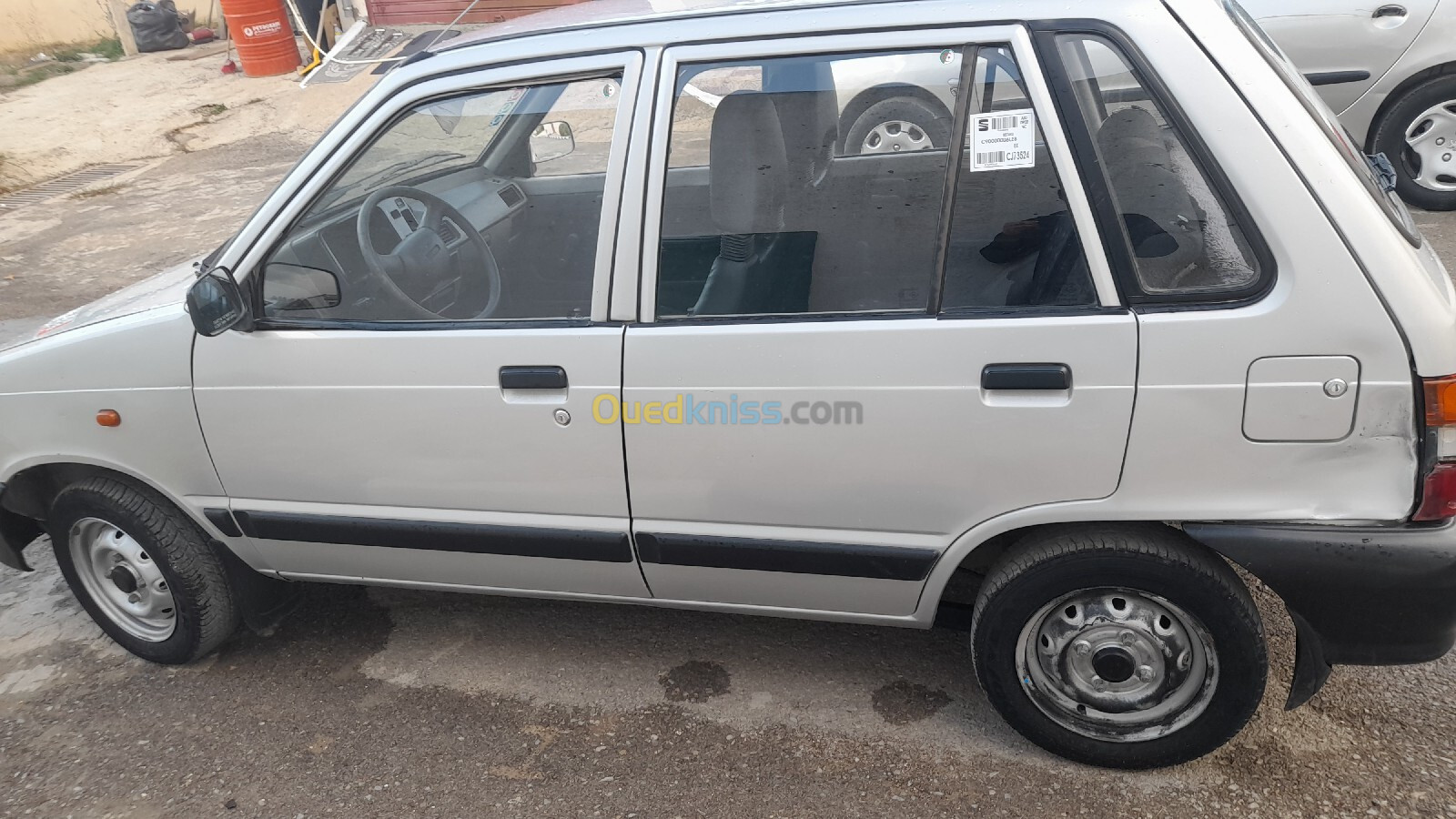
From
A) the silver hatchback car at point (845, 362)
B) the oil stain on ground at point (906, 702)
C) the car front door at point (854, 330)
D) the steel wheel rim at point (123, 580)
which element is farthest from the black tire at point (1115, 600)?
the steel wheel rim at point (123, 580)

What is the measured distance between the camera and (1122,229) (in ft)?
7.16

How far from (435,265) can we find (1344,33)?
5376mm

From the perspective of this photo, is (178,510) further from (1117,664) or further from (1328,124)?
(1328,124)

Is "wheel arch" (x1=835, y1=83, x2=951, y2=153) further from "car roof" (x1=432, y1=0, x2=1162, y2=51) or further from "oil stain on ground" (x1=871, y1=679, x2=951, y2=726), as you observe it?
"oil stain on ground" (x1=871, y1=679, x2=951, y2=726)

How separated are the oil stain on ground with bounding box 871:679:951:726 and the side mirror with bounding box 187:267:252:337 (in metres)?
1.97

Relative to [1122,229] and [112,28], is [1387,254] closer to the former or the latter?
[1122,229]

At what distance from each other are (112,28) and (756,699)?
17.4 meters

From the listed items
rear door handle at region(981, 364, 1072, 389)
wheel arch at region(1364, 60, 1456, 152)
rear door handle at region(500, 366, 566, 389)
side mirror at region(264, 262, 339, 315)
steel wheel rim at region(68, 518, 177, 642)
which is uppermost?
side mirror at region(264, 262, 339, 315)

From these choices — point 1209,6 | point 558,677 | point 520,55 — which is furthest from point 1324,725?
point 520,55

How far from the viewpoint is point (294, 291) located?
273 cm

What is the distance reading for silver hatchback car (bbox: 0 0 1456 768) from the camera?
2137mm

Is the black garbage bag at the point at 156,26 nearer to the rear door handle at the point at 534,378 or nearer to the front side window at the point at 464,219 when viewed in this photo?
the front side window at the point at 464,219

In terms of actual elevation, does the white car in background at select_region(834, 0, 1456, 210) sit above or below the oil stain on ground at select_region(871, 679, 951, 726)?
above

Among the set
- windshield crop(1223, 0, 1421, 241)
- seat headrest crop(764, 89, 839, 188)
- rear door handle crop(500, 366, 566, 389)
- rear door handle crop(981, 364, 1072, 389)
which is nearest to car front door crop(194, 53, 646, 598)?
rear door handle crop(500, 366, 566, 389)
